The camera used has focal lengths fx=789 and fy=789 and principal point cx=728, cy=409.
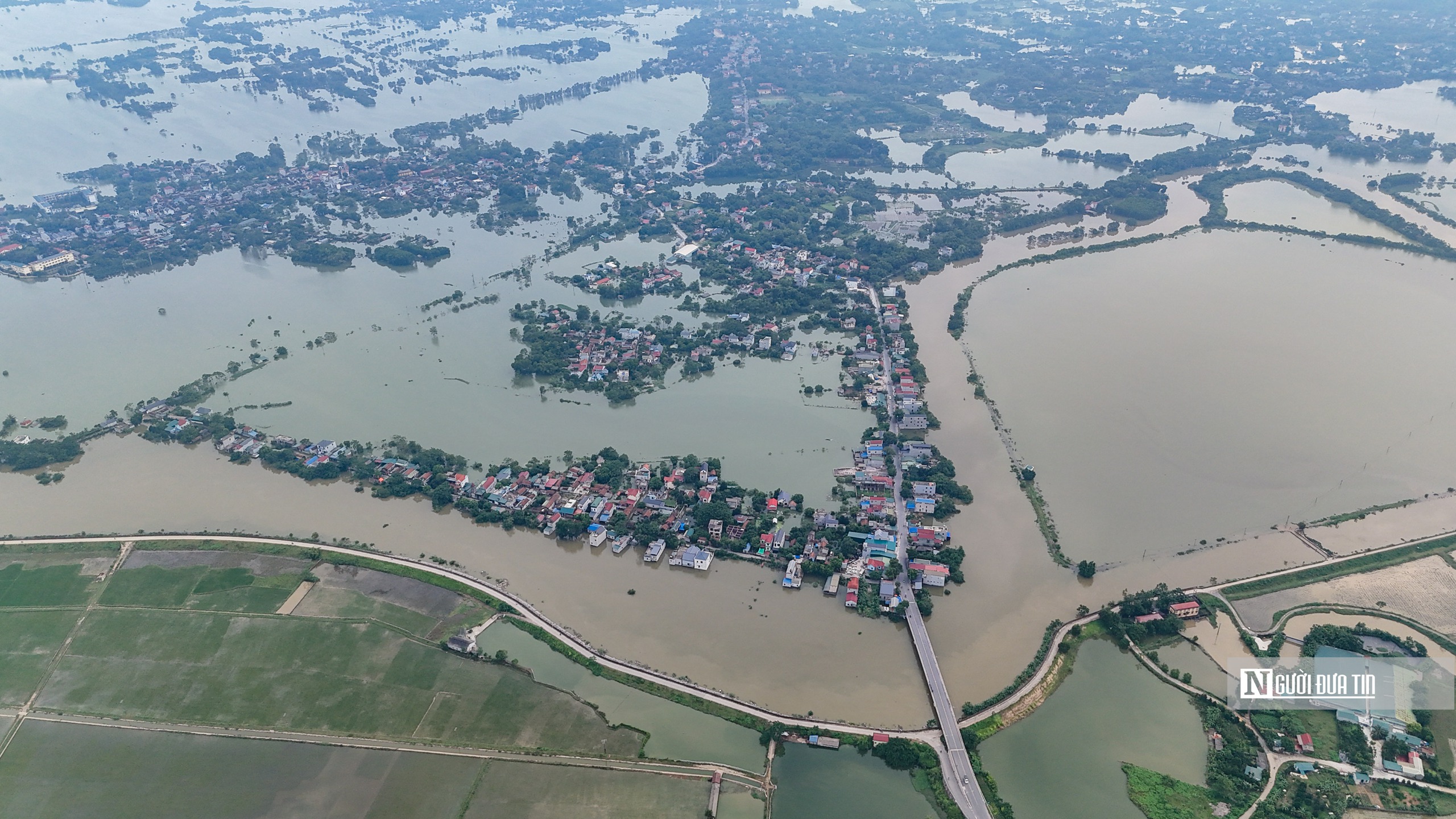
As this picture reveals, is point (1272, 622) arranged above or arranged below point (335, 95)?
below

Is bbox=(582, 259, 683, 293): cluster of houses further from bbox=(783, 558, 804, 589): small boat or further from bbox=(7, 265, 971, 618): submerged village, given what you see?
bbox=(783, 558, 804, 589): small boat

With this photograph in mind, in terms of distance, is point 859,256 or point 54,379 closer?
point 54,379

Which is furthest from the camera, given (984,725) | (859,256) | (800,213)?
(800,213)

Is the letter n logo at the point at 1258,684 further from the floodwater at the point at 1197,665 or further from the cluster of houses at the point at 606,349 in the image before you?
the cluster of houses at the point at 606,349

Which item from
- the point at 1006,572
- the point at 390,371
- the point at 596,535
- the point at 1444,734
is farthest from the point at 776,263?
the point at 1444,734

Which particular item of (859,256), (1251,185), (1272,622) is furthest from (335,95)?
(1272,622)

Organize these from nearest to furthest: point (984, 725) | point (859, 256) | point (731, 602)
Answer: point (984, 725)
point (731, 602)
point (859, 256)

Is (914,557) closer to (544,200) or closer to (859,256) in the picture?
(859,256)

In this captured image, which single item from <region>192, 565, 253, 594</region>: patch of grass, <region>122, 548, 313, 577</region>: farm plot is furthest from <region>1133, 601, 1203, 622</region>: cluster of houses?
<region>192, 565, 253, 594</region>: patch of grass

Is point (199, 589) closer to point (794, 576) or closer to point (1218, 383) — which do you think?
point (794, 576)
